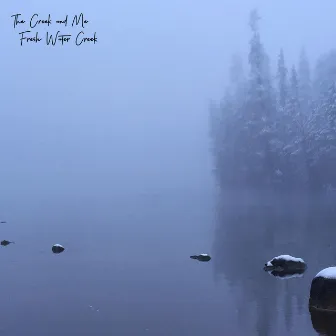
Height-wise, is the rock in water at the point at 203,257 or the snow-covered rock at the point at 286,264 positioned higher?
the snow-covered rock at the point at 286,264

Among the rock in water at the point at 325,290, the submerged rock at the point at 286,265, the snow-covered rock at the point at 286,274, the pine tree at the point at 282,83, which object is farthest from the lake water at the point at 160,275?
the pine tree at the point at 282,83

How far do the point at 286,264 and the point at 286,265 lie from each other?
1.7 inches

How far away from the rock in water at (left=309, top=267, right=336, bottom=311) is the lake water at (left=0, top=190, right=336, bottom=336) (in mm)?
621

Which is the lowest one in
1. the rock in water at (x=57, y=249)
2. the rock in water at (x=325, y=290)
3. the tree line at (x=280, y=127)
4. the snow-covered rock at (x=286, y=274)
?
the rock in water at (x=57, y=249)

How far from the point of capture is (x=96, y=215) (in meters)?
48.2

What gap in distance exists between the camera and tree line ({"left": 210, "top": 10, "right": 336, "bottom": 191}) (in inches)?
2552

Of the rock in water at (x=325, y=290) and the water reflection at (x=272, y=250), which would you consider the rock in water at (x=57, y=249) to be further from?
the rock in water at (x=325, y=290)

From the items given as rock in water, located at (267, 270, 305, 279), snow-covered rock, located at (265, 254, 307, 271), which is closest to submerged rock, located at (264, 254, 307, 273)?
snow-covered rock, located at (265, 254, 307, 271)

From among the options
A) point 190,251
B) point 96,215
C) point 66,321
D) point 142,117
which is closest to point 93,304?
point 66,321

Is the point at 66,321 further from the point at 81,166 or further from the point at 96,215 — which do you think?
the point at 81,166

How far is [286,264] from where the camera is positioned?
2347 centimetres

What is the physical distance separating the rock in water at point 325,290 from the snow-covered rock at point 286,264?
5787 millimetres

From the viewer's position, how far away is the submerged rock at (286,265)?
2331 centimetres

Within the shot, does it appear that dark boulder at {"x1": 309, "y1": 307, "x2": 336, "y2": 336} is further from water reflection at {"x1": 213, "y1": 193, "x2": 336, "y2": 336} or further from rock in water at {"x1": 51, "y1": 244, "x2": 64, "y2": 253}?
rock in water at {"x1": 51, "y1": 244, "x2": 64, "y2": 253}
